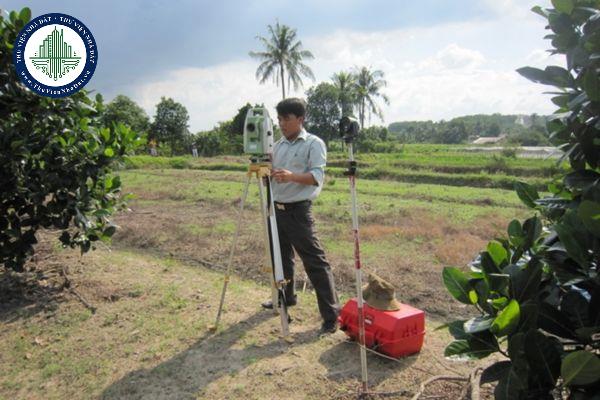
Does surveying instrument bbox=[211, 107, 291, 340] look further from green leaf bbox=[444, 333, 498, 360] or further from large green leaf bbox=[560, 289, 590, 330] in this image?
large green leaf bbox=[560, 289, 590, 330]

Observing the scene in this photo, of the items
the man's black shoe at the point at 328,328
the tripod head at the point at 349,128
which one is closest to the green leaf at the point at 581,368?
the tripod head at the point at 349,128

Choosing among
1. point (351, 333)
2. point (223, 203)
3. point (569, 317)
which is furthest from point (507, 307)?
point (223, 203)

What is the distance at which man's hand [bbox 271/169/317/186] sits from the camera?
11.3 ft

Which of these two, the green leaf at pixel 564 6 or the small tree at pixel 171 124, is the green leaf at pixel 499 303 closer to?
the green leaf at pixel 564 6

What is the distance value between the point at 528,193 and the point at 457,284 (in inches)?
21.2

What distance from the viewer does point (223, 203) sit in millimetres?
10516

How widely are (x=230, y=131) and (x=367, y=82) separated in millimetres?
13143

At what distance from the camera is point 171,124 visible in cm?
3825

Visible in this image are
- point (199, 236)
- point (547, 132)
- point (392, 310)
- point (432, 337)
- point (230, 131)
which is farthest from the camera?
point (230, 131)

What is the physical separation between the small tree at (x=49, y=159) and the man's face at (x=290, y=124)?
1747 mm

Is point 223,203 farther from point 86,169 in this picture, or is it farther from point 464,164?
point 464,164

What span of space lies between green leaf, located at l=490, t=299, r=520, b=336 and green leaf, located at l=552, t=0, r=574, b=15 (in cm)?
91

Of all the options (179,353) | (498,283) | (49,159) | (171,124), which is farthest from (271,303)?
(171,124)

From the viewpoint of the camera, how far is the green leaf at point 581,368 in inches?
41.7
